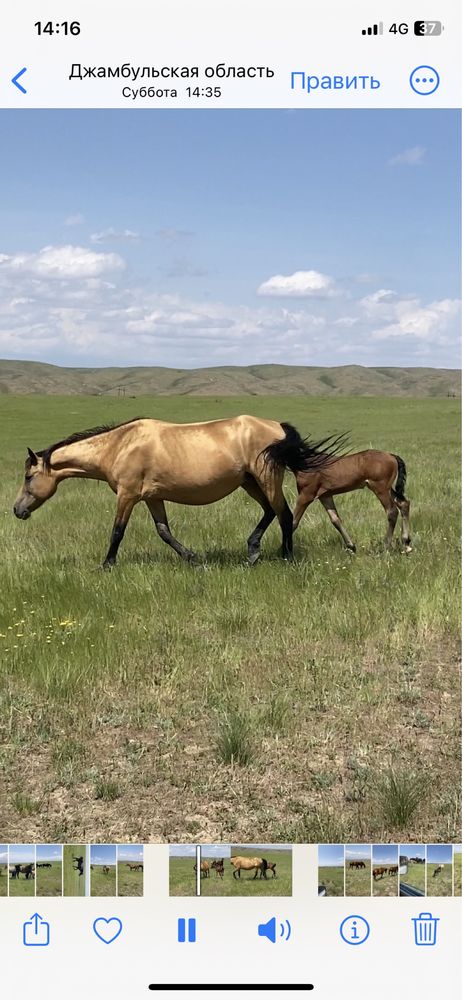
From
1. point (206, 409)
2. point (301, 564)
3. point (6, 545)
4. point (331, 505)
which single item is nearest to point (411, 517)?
point (331, 505)

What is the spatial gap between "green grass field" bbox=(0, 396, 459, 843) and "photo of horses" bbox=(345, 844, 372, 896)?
1121 mm

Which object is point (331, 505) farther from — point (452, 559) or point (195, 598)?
point (195, 598)

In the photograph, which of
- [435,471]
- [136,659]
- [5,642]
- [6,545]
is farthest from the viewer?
[435,471]

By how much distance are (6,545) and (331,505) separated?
18.0ft

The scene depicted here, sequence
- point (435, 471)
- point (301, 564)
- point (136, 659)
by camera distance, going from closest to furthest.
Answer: point (136, 659) → point (301, 564) → point (435, 471)

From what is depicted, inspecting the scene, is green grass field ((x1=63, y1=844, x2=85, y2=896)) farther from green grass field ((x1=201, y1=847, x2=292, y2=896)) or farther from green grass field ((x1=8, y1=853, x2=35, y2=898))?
green grass field ((x1=201, y1=847, x2=292, y2=896))

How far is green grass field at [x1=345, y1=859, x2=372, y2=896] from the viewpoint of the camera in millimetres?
2719

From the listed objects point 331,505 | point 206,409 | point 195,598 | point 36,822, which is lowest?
point 36,822

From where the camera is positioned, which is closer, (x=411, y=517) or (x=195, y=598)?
(x=195, y=598)

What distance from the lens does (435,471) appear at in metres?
22.1

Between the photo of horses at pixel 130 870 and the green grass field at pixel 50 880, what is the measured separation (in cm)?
23

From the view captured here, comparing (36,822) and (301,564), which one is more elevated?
(301,564)
